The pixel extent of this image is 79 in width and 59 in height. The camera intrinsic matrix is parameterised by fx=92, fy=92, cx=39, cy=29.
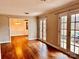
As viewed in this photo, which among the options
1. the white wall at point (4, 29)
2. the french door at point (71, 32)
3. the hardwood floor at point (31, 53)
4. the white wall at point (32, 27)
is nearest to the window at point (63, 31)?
the french door at point (71, 32)

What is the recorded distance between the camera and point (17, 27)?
11.4 m

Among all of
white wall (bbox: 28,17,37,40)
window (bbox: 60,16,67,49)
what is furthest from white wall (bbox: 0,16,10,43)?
window (bbox: 60,16,67,49)

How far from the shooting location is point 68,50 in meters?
4.20

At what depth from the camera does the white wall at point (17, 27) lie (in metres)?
11.1

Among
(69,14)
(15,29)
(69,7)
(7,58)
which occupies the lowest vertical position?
(7,58)

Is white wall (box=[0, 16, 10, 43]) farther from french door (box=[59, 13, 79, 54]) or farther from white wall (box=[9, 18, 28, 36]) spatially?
french door (box=[59, 13, 79, 54])

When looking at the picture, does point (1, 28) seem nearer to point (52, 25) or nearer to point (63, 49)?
point (52, 25)

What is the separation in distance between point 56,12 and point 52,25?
893 millimetres

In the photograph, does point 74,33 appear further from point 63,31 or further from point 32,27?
point 32,27

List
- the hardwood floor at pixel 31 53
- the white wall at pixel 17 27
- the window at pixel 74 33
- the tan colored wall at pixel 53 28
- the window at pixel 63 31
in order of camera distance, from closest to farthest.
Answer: the window at pixel 74 33
the hardwood floor at pixel 31 53
the window at pixel 63 31
the tan colored wall at pixel 53 28
the white wall at pixel 17 27

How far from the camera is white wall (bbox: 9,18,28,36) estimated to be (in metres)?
11.1

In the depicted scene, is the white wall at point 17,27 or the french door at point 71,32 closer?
the french door at point 71,32

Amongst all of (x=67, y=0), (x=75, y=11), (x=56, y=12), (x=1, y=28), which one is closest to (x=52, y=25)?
(x=56, y=12)

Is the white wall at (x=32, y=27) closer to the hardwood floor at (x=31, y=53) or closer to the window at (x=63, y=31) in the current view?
the hardwood floor at (x=31, y=53)
